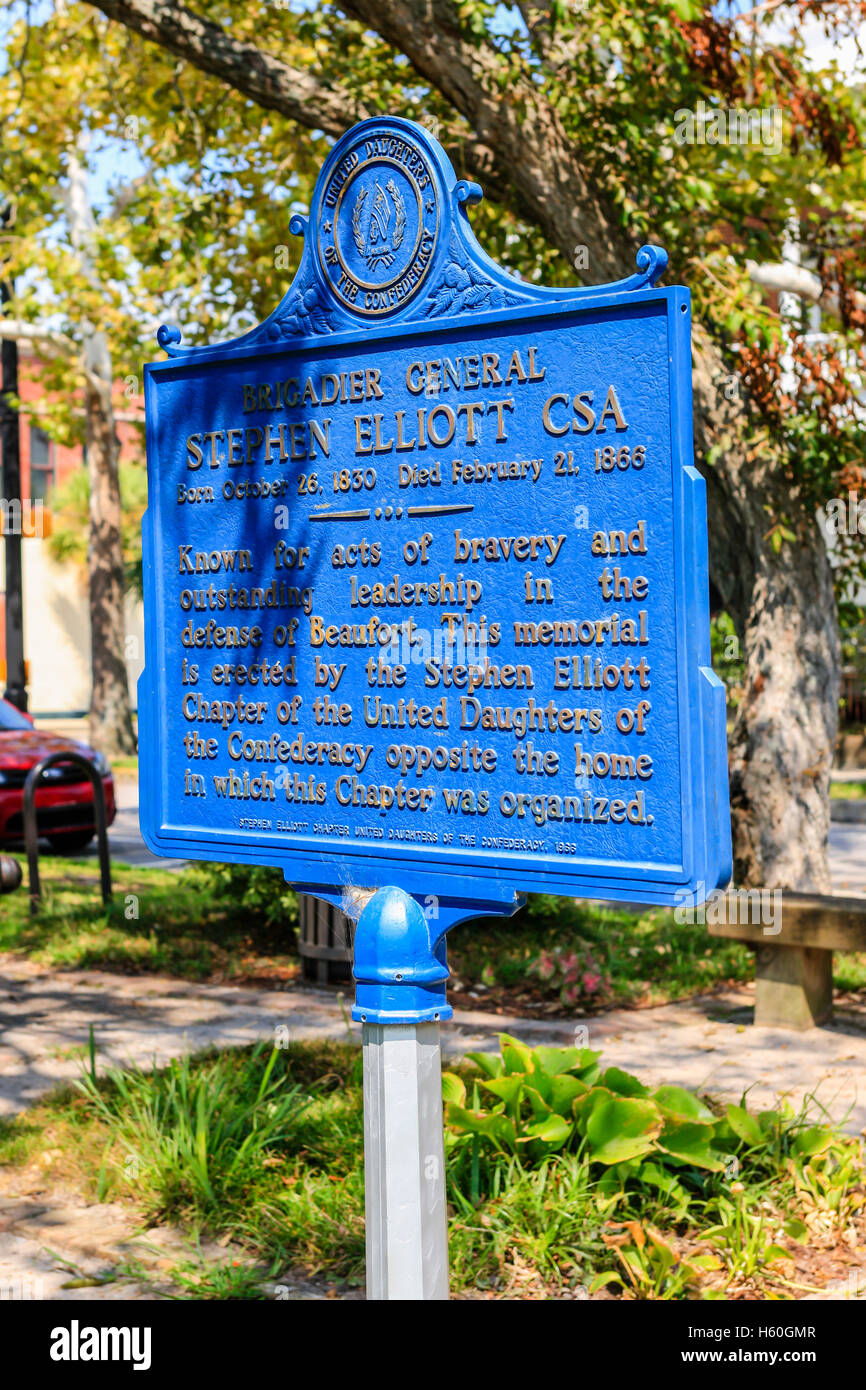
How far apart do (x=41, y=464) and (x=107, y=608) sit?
24273mm

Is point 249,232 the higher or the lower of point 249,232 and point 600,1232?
the higher

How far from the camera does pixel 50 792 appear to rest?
510 inches

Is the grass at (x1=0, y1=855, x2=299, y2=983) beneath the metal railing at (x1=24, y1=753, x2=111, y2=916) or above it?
beneath

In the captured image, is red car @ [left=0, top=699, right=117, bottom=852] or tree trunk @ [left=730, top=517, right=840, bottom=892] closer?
tree trunk @ [left=730, top=517, right=840, bottom=892]

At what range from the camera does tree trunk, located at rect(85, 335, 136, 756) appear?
2331 cm

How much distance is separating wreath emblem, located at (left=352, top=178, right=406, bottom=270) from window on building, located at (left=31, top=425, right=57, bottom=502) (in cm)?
4423

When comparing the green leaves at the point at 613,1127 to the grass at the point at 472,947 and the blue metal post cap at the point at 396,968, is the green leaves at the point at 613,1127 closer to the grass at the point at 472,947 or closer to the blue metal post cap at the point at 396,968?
the blue metal post cap at the point at 396,968

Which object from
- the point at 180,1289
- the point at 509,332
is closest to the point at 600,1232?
the point at 180,1289

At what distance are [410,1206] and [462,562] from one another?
4.59 feet

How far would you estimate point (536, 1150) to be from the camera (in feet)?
14.7

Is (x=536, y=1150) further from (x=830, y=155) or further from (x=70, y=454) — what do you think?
(x=70, y=454)

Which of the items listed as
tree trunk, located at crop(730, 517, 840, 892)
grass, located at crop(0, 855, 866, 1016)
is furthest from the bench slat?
tree trunk, located at crop(730, 517, 840, 892)

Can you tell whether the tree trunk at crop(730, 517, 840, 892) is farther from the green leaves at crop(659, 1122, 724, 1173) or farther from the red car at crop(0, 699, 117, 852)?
the red car at crop(0, 699, 117, 852)

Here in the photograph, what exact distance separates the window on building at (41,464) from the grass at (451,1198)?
4288 cm
